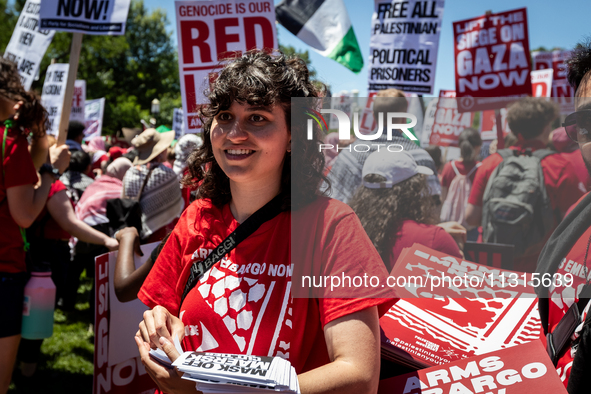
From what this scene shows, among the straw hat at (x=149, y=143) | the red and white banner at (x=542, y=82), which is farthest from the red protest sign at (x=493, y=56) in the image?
the red and white banner at (x=542, y=82)

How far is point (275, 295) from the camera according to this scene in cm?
134

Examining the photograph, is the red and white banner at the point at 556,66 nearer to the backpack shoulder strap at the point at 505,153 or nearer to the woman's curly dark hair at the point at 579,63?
the woman's curly dark hair at the point at 579,63

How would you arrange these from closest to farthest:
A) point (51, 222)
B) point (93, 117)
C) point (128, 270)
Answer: point (128, 270) < point (51, 222) < point (93, 117)

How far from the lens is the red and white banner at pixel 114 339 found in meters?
2.37

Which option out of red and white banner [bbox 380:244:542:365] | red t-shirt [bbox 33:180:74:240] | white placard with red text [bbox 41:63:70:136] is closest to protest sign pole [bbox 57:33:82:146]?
red t-shirt [bbox 33:180:74:240]

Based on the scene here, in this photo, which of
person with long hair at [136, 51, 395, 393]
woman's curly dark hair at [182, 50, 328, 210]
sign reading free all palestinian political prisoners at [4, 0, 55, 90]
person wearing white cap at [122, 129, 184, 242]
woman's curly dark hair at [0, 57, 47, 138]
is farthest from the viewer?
sign reading free all palestinian political prisoners at [4, 0, 55, 90]

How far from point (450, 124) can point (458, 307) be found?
1.76ft

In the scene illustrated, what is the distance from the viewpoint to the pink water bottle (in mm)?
2750

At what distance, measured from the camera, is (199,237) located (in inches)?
60.5

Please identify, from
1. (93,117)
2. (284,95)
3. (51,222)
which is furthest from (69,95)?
(93,117)

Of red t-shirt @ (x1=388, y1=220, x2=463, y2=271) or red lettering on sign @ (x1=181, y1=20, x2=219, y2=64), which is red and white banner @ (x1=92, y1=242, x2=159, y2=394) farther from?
red lettering on sign @ (x1=181, y1=20, x2=219, y2=64)

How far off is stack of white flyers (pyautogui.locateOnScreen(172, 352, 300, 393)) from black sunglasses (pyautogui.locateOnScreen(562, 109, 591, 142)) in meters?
0.93

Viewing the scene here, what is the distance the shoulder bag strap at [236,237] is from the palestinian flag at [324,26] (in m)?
4.00

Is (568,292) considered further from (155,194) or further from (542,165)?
(155,194)
